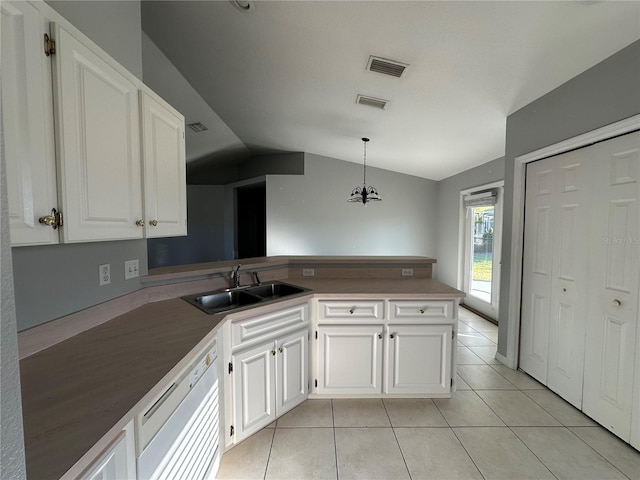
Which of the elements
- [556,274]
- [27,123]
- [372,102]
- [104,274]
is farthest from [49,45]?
[556,274]

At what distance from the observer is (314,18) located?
6.25 ft

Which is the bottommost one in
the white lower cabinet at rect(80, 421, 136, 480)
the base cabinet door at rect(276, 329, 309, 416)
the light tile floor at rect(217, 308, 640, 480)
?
the light tile floor at rect(217, 308, 640, 480)

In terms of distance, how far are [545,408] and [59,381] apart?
3.04m

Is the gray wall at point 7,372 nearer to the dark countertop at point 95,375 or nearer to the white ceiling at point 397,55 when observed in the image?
the dark countertop at point 95,375

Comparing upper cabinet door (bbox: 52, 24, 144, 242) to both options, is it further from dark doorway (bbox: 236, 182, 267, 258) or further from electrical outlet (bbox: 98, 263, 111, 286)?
dark doorway (bbox: 236, 182, 267, 258)

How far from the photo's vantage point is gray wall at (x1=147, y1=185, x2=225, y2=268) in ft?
22.8

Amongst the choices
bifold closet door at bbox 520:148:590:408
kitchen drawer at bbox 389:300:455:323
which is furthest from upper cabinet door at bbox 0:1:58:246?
bifold closet door at bbox 520:148:590:408

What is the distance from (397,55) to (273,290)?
82.7 inches

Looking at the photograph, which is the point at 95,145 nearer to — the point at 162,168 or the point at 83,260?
the point at 162,168

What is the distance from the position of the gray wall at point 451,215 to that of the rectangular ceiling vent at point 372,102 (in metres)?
2.25

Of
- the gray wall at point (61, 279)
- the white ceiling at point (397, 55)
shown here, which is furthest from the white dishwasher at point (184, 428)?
the white ceiling at point (397, 55)

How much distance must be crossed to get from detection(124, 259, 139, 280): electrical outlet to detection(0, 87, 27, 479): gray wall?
1.48 m

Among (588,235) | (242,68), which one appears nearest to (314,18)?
(242,68)

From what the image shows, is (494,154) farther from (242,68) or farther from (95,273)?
(95,273)
